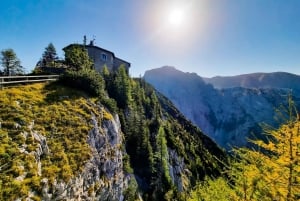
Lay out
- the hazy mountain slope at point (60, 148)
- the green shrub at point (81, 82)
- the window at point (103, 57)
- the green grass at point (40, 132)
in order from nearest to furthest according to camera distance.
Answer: the green grass at point (40, 132) < the hazy mountain slope at point (60, 148) < the green shrub at point (81, 82) < the window at point (103, 57)

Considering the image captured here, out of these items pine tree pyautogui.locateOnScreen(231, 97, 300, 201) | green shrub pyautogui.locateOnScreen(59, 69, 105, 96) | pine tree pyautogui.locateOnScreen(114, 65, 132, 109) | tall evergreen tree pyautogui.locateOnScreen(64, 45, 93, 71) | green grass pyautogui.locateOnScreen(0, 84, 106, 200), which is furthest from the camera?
pine tree pyautogui.locateOnScreen(114, 65, 132, 109)

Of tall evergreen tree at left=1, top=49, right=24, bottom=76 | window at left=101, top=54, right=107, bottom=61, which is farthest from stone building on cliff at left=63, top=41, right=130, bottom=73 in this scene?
tall evergreen tree at left=1, top=49, right=24, bottom=76

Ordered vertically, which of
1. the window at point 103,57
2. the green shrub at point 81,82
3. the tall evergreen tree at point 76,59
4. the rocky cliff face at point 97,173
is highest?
the window at point 103,57

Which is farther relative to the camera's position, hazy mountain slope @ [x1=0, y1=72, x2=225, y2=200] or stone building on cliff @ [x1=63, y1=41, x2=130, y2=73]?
stone building on cliff @ [x1=63, y1=41, x2=130, y2=73]

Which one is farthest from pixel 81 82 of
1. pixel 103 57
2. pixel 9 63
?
pixel 103 57

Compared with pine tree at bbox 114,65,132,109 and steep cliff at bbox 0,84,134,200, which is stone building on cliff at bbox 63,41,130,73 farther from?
steep cliff at bbox 0,84,134,200

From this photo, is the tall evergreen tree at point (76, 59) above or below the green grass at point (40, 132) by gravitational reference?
above

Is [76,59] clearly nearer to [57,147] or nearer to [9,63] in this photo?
[9,63]

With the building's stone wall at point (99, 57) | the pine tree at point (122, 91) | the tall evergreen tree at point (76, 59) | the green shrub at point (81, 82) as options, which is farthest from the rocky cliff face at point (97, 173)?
the building's stone wall at point (99, 57)

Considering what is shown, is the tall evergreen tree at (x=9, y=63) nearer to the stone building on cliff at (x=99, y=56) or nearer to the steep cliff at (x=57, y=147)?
the steep cliff at (x=57, y=147)

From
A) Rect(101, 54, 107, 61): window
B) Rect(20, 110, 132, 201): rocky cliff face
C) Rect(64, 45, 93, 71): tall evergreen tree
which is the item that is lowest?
Rect(20, 110, 132, 201): rocky cliff face

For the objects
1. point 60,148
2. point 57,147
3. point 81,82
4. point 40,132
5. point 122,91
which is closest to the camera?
point 40,132

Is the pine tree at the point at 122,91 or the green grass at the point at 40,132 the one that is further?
the pine tree at the point at 122,91

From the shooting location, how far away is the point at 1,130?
2170 centimetres
